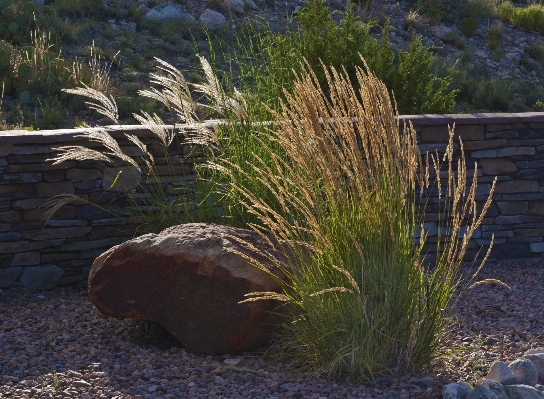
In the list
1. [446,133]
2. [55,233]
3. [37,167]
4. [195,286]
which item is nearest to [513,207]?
[446,133]

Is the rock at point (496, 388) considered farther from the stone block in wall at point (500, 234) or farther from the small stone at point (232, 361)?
the stone block in wall at point (500, 234)

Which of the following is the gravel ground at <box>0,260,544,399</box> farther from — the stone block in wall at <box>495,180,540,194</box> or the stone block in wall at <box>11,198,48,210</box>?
the stone block in wall at <box>495,180,540,194</box>

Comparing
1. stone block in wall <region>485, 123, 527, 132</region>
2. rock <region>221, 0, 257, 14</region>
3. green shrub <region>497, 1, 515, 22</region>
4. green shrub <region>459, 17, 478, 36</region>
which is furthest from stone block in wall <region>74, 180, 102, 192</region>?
Result: green shrub <region>497, 1, 515, 22</region>

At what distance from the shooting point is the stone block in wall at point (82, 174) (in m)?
4.87

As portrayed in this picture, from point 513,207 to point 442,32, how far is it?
29.9 ft

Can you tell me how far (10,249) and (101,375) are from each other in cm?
178

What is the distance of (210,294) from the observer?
3.58 metres

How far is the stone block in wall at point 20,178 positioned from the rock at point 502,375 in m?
2.91

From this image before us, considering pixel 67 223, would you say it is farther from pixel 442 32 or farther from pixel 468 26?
pixel 468 26

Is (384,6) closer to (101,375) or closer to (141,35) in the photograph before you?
(141,35)

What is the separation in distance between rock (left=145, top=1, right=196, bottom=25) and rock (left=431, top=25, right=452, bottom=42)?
458 centimetres

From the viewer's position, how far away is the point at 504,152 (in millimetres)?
5484

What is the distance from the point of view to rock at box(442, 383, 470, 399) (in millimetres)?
2949

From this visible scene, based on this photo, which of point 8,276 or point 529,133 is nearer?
point 8,276
